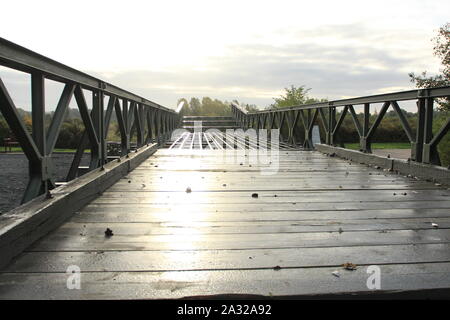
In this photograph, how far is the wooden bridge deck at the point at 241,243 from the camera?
1418 mm

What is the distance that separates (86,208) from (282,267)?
1.45 m

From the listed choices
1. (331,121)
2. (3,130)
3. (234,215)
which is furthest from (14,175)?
(234,215)

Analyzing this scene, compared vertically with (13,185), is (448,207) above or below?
above

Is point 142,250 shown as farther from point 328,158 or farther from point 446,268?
point 328,158

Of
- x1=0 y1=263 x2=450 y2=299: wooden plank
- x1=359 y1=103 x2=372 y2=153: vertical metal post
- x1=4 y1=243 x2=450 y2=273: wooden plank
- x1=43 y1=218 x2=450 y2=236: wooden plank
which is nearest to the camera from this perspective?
x1=0 y1=263 x2=450 y2=299: wooden plank

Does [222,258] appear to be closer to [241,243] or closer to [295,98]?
[241,243]

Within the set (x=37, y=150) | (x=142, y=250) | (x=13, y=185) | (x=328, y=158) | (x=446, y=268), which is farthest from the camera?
(x=13, y=185)

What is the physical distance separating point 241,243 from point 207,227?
1.04ft

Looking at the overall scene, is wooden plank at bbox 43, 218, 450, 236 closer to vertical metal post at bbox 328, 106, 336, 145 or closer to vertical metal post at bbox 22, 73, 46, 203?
vertical metal post at bbox 22, 73, 46, 203

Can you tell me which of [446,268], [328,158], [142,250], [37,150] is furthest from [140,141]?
[446,268]

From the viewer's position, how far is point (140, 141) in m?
5.98

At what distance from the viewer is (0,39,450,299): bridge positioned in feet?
4.68

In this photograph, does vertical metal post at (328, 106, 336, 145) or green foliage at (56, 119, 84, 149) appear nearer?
vertical metal post at (328, 106, 336, 145)

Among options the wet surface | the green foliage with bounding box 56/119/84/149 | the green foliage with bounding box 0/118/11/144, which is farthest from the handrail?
the green foliage with bounding box 56/119/84/149
